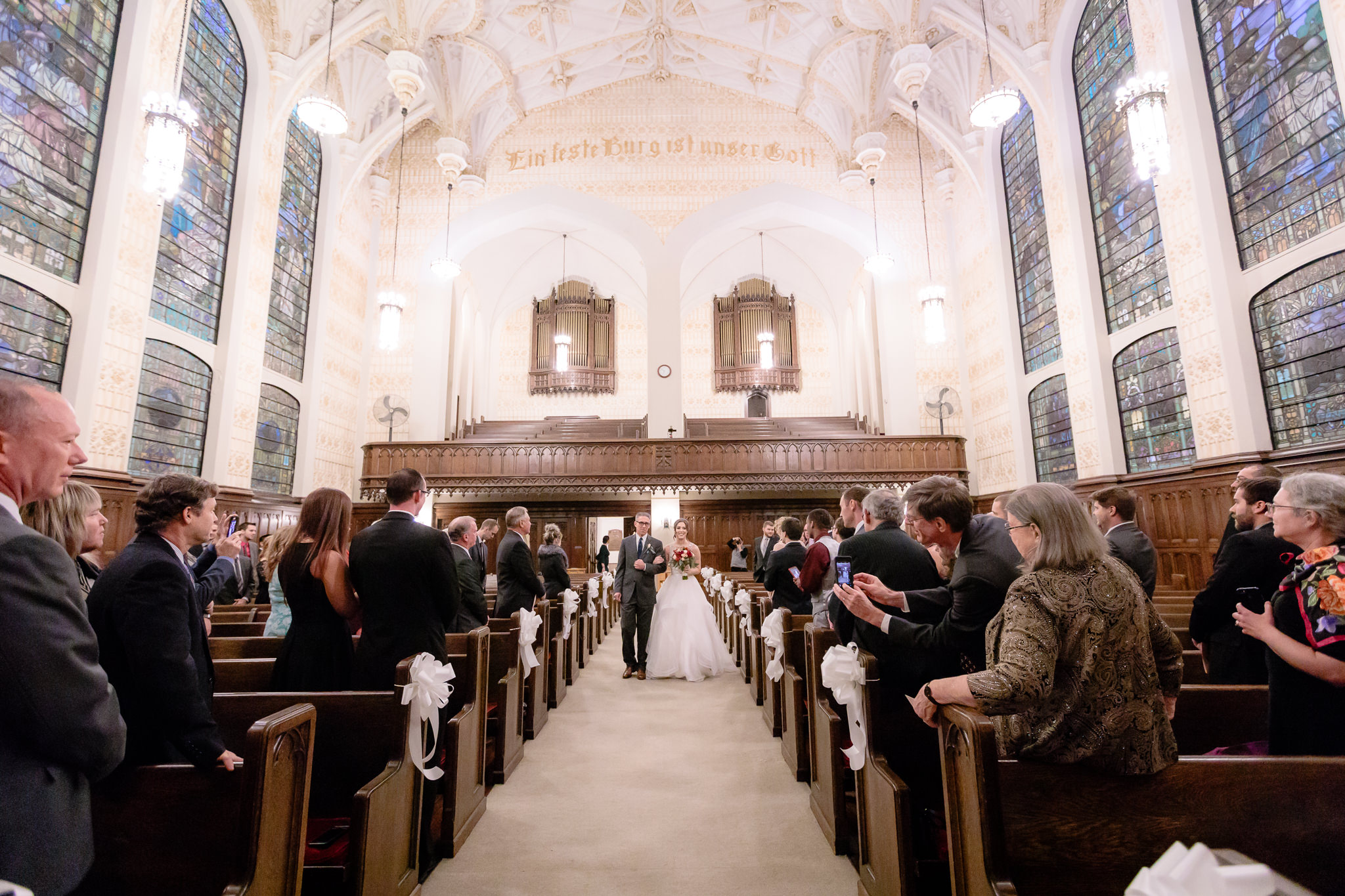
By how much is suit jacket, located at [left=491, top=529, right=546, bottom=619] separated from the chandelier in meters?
6.99

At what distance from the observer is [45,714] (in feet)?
3.40

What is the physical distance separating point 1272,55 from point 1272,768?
324 inches

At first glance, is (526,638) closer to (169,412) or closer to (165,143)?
(165,143)

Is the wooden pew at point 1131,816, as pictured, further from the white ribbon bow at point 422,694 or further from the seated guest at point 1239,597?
the white ribbon bow at point 422,694

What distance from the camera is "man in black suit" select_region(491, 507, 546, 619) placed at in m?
4.82

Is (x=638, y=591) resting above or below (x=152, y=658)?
below

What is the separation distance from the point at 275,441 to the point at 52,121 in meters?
5.43

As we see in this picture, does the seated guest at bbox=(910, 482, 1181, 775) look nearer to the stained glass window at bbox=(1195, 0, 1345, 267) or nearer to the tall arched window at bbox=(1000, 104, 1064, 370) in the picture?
the stained glass window at bbox=(1195, 0, 1345, 267)

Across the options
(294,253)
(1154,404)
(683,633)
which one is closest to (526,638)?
(683,633)

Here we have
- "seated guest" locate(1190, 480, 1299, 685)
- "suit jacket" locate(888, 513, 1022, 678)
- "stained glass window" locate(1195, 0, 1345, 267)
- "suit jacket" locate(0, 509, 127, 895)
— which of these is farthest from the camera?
"stained glass window" locate(1195, 0, 1345, 267)

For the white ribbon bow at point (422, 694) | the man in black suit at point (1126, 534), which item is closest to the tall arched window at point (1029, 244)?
the man in black suit at point (1126, 534)

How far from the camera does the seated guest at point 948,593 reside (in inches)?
87.4

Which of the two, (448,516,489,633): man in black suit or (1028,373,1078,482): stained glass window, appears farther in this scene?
(1028,373,1078,482): stained glass window

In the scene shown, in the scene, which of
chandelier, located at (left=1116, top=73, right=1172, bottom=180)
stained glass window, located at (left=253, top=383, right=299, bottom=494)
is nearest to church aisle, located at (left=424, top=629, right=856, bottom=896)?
chandelier, located at (left=1116, top=73, right=1172, bottom=180)
